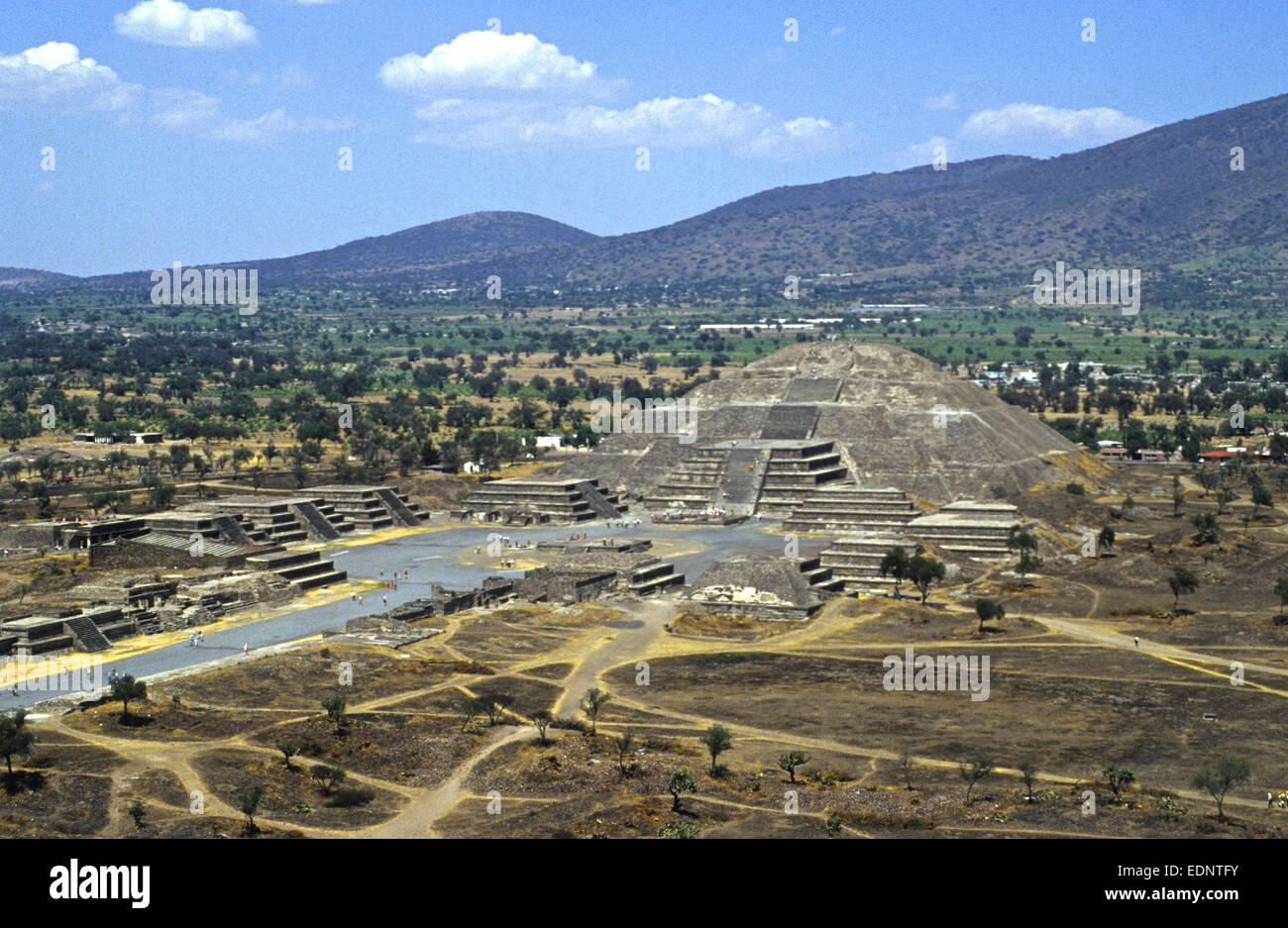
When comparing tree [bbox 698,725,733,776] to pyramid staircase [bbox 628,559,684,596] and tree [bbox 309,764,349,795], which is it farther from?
pyramid staircase [bbox 628,559,684,596]

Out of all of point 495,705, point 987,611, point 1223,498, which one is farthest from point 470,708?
point 1223,498

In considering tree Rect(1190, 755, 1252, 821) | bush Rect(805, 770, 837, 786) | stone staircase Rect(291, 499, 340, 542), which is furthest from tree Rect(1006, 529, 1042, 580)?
stone staircase Rect(291, 499, 340, 542)

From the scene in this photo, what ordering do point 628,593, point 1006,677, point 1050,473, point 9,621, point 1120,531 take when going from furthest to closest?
point 1050,473, point 1120,531, point 628,593, point 9,621, point 1006,677

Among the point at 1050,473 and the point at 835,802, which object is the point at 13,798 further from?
the point at 1050,473

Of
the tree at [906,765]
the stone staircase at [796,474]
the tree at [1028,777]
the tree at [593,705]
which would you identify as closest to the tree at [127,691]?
the tree at [593,705]

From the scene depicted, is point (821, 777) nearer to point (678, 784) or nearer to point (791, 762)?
point (791, 762)

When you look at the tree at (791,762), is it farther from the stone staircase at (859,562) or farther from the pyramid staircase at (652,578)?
the stone staircase at (859,562)
